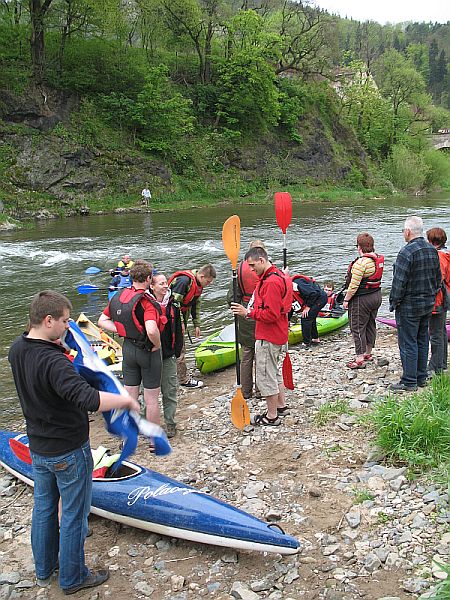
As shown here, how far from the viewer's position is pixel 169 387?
5320 millimetres

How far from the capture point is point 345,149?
4225 cm

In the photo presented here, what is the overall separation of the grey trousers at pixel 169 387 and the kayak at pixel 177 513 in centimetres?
112

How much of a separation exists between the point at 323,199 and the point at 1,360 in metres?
29.1

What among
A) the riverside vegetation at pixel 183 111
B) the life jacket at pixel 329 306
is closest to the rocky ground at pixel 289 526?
the life jacket at pixel 329 306

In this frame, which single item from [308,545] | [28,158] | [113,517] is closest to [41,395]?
[113,517]

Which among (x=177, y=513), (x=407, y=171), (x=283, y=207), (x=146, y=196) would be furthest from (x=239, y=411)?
(x=407, y=171)

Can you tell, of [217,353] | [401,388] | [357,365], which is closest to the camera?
[401,388]

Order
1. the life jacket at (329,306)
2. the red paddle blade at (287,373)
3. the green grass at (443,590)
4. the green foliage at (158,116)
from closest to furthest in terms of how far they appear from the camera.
Result: the green grass at (443,590) < the red paddle blade at (287,373) < the life jacket at (329,306) < the green foliage at (158,116)

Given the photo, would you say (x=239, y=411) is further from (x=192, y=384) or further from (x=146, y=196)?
(x=146, y=196)

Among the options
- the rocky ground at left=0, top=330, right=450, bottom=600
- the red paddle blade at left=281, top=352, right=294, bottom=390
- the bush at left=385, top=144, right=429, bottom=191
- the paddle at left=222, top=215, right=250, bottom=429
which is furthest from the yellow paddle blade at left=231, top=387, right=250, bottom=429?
the bush at left=385, top=144, right=429, bottom=191

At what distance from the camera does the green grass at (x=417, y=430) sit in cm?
409

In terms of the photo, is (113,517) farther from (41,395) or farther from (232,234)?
(232,234)

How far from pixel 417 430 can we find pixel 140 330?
94.3 inches

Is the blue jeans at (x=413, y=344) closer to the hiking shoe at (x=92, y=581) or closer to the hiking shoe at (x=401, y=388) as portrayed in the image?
the hiking shoe at (x=401, y=388)
